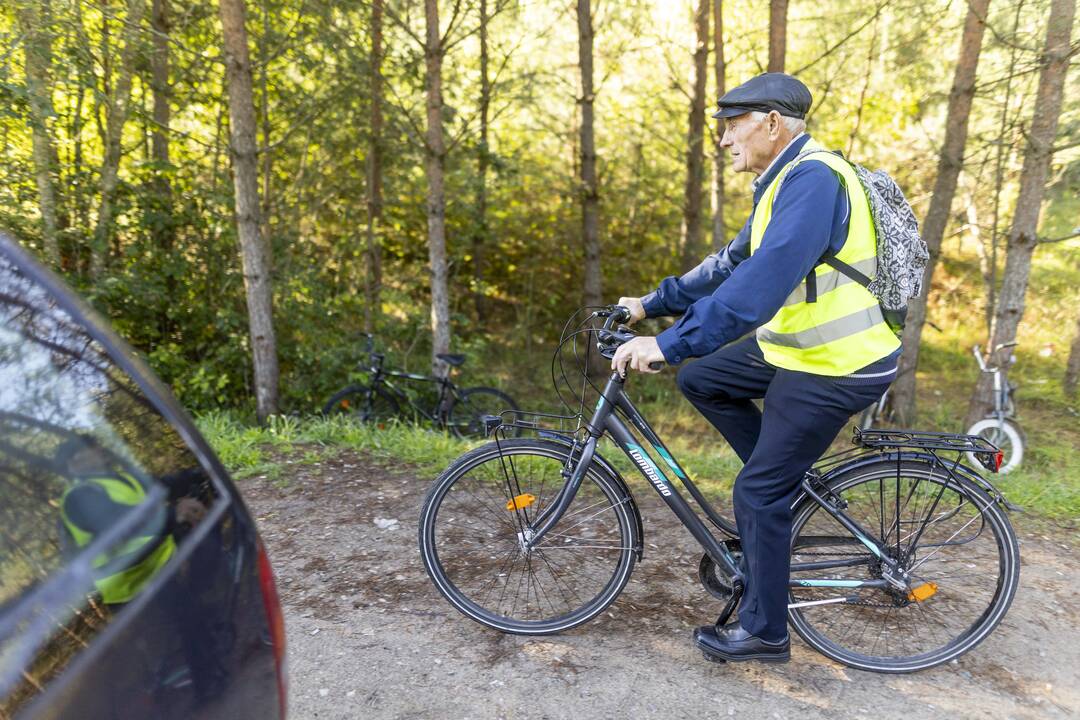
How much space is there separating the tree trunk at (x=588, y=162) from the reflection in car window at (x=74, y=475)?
9039mm

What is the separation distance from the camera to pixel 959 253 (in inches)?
566

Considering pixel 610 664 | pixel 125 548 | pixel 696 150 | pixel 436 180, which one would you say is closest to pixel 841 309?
pixel 610 664

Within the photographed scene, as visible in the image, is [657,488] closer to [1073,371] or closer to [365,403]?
[365,403]

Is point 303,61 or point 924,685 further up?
point 303,61

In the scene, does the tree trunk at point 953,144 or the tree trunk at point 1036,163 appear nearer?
the tree trunk at point 1036,163

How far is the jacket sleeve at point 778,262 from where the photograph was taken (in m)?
2.08

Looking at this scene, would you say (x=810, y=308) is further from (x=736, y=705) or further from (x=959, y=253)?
(x=959, y=253)

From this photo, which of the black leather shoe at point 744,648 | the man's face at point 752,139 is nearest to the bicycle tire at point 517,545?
the black leather shoe at point 744,648

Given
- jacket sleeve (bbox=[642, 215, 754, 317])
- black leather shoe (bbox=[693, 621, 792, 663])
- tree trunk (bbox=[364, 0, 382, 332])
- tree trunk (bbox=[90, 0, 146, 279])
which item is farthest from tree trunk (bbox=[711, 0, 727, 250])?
black leather shoe (bbox=[693, 621, 792, 663])

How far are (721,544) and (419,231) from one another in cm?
A: 971

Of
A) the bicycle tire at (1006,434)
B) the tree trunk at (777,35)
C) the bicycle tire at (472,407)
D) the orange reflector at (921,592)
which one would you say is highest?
the tree trunk at (777,35)

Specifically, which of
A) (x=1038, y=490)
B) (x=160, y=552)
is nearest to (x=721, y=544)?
(x=160, y=552)

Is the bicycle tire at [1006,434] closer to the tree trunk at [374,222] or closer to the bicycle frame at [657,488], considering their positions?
the bicycle frame at [657,488]

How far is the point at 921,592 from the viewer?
262 centimetres
